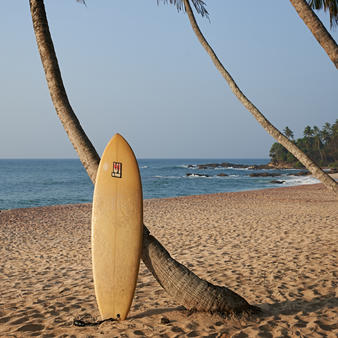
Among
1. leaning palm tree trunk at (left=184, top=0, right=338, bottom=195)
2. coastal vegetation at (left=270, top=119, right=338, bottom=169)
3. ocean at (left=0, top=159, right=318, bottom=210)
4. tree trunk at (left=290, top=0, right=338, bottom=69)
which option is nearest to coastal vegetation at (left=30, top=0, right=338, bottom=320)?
leaning palm tree trunk at (left=184, top=0, right=338, bottom=195)

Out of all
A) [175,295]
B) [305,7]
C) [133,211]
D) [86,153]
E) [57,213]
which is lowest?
[57,213]

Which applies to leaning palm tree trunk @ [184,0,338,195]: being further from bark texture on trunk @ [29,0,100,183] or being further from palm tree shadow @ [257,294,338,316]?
bark texture on trunk @ [29,0,100,183]

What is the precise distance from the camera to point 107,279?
9.31 ft

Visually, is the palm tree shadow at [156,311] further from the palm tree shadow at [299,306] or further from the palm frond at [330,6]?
the palm frond at [330,6]

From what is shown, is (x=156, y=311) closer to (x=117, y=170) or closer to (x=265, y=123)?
(x=117, y=170)

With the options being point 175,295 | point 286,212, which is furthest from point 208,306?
point 286,212

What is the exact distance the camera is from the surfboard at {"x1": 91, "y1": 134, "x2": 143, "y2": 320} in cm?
280

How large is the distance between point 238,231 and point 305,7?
215 inches

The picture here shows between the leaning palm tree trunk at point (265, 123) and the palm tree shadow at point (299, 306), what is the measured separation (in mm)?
957

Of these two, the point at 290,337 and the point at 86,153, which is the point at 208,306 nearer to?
the point at 290,337

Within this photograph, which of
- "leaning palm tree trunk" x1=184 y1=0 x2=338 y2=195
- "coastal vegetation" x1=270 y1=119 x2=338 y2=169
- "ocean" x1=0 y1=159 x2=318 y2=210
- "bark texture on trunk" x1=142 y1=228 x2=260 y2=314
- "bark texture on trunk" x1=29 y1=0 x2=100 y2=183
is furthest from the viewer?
"coastal vegetation" x1=270 y1=119 x2=338 y2=169

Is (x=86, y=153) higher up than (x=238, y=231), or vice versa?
(x=86, y=153)

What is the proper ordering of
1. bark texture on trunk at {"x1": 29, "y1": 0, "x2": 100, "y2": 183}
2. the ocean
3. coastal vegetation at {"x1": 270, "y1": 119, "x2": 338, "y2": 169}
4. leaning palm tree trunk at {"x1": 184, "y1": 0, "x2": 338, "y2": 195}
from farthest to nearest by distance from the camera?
coastal vegetation at {"x1": 270, "y1": 119, "x2": 338, "y2": 169} < the ocean < leaning palm tree trunk at {"x1": 184, "y1": 0, "x2": 338, "y2": 195} < bark texture on trunk at {"x1": 29, "y1": 0, "x2": 100, "y2": 183}

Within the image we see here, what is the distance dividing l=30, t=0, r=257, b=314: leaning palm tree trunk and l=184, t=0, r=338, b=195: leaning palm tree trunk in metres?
1.36
